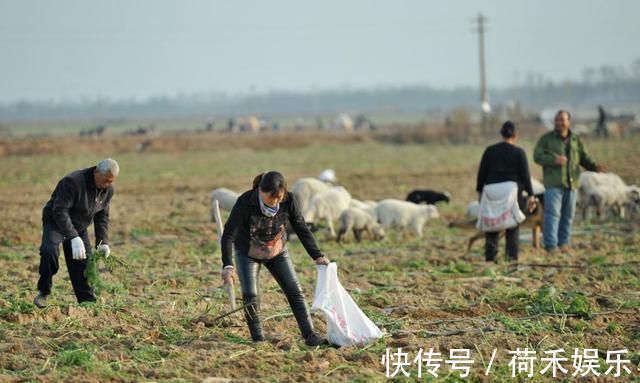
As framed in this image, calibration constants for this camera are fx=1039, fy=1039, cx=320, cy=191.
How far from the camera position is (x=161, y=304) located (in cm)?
1087

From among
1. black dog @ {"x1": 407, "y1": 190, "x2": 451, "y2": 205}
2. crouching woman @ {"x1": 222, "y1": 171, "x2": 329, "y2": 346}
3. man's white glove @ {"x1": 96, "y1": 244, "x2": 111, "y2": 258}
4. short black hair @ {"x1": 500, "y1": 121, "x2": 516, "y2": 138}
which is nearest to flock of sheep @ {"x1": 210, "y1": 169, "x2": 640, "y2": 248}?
black dog @ {"x1": 407, "y1": 190, "x2": 451, "y2": 205}

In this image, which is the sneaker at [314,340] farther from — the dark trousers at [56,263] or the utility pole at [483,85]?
the utility pole at [483,85]

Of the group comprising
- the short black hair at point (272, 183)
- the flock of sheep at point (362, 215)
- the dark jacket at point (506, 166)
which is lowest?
the flock of sheep at point (362, 215)

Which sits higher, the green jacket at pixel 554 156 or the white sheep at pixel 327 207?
the green jacket at pixel 554 156

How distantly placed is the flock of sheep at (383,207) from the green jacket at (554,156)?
1332 mm

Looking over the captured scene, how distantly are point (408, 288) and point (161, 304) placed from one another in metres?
2.97

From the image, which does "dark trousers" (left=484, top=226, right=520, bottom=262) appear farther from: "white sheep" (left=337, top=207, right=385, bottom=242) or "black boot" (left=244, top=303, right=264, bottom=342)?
"black boot" (left=244, top=303, right=264, bottom=342)

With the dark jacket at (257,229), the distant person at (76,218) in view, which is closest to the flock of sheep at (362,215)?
the distant person at (76,218)

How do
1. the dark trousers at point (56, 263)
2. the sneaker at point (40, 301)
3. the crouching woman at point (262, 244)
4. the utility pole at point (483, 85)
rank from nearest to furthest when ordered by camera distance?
1. the crouching woman at point (262, 244)
2. the dark trousers at point (56, 263)
3. the sneaker at point (40, 301)
4. the utility pole at point (483, 85)

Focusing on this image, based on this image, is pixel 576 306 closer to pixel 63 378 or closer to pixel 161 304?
pixel 161 304

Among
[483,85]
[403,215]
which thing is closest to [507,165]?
[403,215]

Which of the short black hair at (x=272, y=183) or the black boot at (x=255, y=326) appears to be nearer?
the short black hair at (x=272, y=183)

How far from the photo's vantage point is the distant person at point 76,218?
9641 mm

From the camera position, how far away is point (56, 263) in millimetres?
9945
